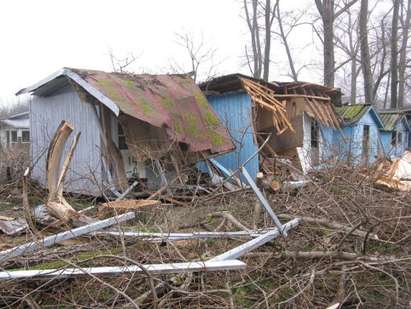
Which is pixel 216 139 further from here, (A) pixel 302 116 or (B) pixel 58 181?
(B) pixel 58 181

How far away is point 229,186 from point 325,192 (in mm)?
3090

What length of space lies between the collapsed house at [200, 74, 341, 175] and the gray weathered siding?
3.58 metres

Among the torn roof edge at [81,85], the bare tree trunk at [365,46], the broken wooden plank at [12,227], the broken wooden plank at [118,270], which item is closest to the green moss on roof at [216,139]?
the torn roof edge at [81,85]

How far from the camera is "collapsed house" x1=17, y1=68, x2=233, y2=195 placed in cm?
A: 891

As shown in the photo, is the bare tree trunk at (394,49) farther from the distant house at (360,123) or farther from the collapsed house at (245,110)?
the collapsed house at (245,110)

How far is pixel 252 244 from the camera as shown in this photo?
4574 millimetres

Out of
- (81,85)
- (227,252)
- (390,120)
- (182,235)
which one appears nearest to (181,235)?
(182,235)

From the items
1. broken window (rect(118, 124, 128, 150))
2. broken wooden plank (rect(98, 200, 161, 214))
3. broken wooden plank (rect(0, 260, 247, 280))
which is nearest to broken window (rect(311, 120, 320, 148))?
broken window (rect(118, 124, 128, 150))

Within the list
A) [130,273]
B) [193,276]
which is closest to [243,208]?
[193,276]

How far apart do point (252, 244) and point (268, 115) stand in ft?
26.5

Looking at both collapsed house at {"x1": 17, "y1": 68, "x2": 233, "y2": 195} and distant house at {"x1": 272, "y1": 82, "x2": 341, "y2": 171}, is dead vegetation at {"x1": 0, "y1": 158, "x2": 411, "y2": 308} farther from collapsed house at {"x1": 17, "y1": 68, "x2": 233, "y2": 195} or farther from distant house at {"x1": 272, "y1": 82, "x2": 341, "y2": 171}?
distant house at {"x1": 272, "y1": 82, "x2": 341, "y2": 171}

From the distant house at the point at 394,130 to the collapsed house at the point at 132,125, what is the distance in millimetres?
12361

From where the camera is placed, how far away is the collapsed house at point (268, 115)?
11445 millimetres

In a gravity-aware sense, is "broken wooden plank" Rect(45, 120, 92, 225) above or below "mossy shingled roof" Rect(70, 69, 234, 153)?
below
